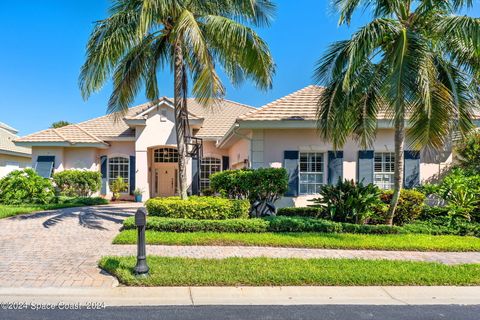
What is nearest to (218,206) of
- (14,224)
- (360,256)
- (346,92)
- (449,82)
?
(360,256)

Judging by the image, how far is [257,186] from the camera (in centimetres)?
1096

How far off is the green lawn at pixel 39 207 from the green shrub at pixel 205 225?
6.66 m

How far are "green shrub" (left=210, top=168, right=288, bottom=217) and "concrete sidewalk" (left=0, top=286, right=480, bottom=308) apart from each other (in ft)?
18.9

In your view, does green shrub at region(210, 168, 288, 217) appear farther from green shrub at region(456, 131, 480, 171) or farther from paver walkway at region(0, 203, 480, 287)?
green shrub at region(456, 131, 480, 171)

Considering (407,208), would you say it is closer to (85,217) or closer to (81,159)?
(85,217)

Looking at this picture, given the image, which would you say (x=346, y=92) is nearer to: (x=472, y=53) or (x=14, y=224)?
(x=472, y=53)

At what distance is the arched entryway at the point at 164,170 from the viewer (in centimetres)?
2109

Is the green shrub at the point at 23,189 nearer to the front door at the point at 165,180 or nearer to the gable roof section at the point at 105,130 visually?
the gable roof section at the point at 105,130

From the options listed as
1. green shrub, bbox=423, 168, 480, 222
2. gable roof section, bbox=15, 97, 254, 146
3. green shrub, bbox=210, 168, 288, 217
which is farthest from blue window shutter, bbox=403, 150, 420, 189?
gable roof section, bbox=15, 97, 254, 146

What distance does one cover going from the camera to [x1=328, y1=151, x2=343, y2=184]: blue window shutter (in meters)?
12.5

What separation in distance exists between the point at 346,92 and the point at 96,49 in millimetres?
7702

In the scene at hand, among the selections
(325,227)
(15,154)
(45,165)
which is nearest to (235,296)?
(325,227)

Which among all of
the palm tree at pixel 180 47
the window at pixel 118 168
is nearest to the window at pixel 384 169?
the palm tree at pixel 180 47

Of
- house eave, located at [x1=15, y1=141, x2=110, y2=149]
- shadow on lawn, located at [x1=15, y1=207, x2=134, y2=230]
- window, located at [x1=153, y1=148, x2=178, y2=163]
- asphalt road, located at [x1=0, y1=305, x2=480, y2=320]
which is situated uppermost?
house eave, located at [x1=15, y1=141, x2=110, y2=149]
